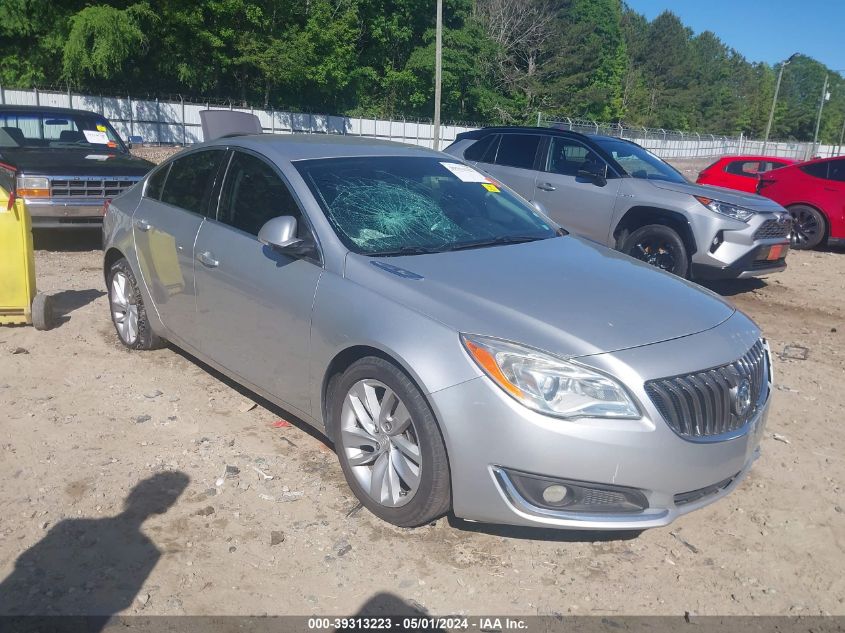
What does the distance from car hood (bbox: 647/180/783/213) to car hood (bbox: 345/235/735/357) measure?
4400 millimetres

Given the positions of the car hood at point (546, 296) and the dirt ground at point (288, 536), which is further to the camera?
the car hood at point (546, 296)

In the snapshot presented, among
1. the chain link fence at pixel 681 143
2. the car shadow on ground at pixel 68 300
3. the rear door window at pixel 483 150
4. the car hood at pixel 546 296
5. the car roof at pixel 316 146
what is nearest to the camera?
the car hood at pixel 546 296

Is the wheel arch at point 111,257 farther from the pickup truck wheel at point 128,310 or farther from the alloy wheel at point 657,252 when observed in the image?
the alloy wheel at point 657,252

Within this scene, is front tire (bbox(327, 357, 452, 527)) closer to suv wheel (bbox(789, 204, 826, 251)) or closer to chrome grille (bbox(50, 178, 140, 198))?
chrome grille (bbox(50, 178, 140, 198))

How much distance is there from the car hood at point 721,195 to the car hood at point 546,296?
4400 mm

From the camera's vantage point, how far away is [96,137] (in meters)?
10.3

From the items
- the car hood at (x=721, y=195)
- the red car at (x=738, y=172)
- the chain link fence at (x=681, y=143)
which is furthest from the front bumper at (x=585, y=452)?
the chain link fence at (x=681, y=143)

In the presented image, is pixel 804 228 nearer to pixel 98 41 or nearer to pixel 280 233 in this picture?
pixel 280 233

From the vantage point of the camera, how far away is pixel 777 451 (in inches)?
170

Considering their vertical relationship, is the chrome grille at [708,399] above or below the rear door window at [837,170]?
below

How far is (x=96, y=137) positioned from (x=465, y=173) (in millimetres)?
7561

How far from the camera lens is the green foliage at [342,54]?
33.9 meters

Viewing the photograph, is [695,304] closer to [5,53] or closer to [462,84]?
[5,53]

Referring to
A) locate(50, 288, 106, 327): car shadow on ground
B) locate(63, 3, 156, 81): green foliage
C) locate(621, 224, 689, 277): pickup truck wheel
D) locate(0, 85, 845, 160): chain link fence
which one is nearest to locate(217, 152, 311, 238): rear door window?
locate(50, 288, 106, 327): car shadow on ground
